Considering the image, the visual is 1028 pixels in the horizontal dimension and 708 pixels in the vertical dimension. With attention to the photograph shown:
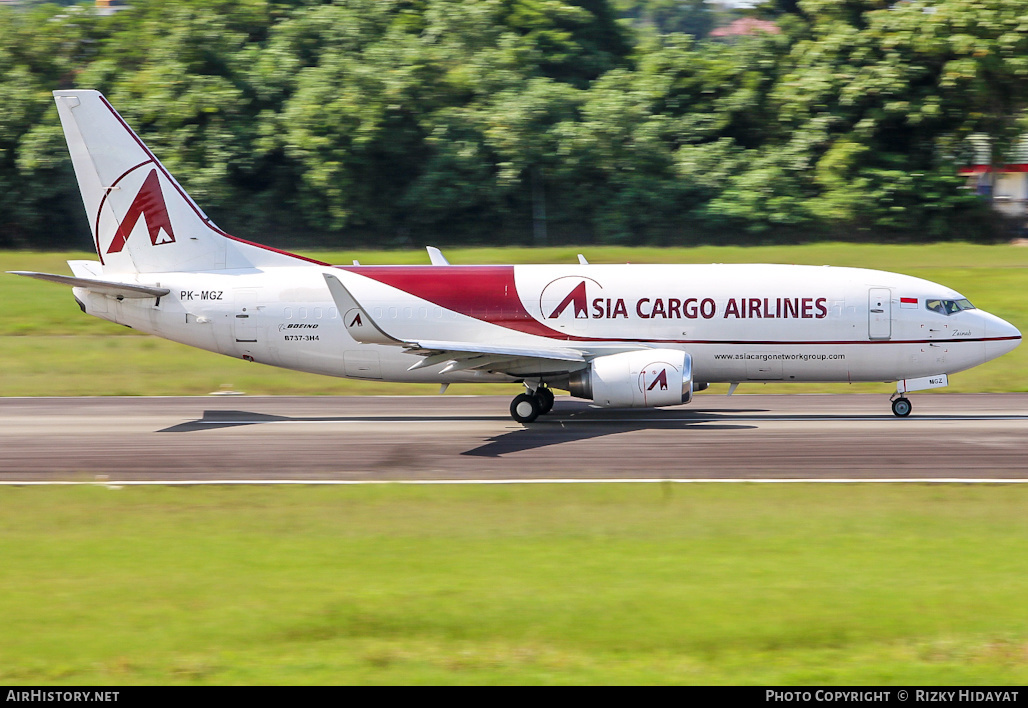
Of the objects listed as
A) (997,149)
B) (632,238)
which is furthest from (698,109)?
(997,149)

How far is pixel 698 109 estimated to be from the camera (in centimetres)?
5581

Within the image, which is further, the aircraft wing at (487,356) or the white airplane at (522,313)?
the white airplane at (522,313)

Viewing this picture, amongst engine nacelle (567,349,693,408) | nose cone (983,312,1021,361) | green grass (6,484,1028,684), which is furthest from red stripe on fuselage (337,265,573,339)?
nose cone (983,312,1021,361)

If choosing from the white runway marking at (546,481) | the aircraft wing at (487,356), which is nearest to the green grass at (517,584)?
the white runway marking at (546,481)

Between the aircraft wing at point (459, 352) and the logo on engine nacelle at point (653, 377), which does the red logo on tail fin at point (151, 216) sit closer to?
the aircraft wing at point (459, 352)

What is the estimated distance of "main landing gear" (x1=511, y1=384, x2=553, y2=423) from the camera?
83.8 ft

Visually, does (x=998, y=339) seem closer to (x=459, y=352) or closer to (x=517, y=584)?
(x=459, y=352)

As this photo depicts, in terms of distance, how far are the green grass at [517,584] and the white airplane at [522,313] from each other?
7103 mm

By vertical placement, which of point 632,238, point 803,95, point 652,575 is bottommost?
point 652,575

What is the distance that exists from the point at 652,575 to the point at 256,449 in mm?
11839

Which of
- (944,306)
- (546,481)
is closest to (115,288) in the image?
(546,481)

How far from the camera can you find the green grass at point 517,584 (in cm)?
1023
